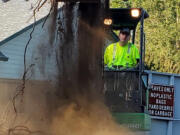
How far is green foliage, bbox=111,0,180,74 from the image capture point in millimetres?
20734

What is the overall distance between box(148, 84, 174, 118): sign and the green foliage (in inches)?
367

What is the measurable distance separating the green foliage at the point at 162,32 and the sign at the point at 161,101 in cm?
932

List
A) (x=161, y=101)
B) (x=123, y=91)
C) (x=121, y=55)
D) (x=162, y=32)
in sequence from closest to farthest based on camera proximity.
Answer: (x=123, y=91) → (x=121, y=55) → (x=161, y=101) → (x=162, y=32)

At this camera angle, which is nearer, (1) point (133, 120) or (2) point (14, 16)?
(1) point (133, 120)

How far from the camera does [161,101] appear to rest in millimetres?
10938

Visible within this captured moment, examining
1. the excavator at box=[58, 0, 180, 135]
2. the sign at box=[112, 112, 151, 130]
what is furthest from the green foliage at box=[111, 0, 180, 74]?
the sign at box=[112, 112, 151, 130]

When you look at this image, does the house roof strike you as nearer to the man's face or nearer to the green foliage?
the green foliage

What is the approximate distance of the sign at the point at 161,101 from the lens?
1081 centimetres

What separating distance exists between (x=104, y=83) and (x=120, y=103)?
33 cm

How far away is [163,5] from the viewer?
2253 centimetres

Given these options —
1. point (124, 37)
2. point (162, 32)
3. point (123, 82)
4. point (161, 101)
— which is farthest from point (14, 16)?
point (123, 82)

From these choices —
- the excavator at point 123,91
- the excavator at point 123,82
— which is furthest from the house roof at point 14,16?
the excavator at point 123,91

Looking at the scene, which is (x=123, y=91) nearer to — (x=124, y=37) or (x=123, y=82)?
(x=123, y=82)

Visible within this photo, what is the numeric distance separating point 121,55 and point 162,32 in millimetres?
15011
